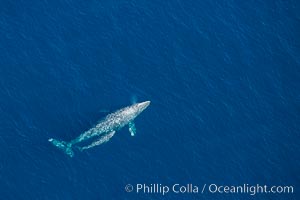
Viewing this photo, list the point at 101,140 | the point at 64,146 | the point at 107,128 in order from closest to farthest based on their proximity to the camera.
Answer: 1. the point at 64,146
2. the point at 101,140
3. the point at 107,128

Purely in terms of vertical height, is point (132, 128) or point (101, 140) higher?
point (132, 128)

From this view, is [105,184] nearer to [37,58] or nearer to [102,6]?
[37,58]

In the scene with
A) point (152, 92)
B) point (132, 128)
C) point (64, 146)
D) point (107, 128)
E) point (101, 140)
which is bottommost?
point (101, 140)

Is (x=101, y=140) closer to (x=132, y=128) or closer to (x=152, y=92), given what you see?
(x=132, y=128)

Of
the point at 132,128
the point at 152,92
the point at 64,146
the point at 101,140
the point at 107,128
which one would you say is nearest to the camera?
the point at 64,146

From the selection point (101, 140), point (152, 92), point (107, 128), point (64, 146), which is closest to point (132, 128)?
point (107, 128)

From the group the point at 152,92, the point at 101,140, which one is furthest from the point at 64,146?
the point at 152,92

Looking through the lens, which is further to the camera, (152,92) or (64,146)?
(152,92)
